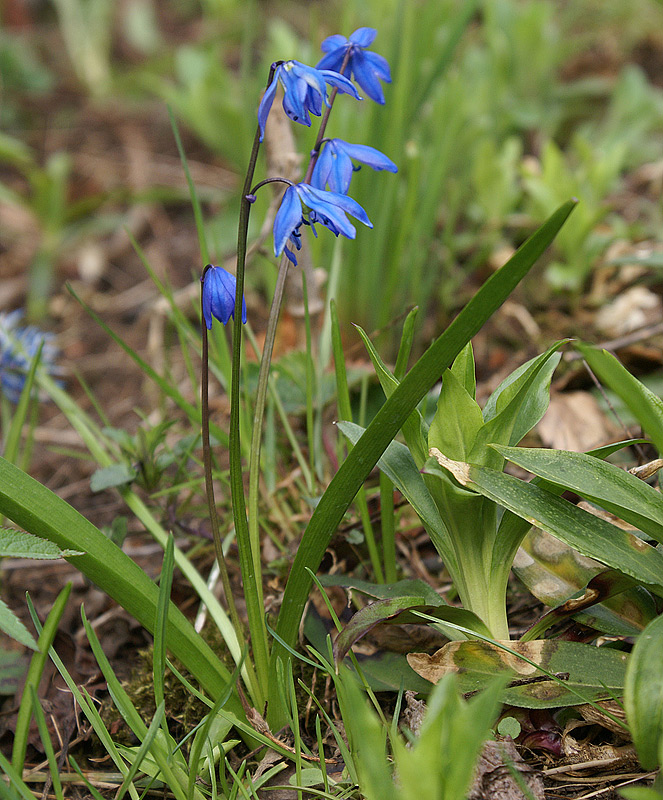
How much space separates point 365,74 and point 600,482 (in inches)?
32.5

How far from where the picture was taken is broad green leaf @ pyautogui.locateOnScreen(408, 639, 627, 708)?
1088mm

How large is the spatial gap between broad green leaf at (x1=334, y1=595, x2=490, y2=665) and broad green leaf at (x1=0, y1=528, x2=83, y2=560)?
449 mm

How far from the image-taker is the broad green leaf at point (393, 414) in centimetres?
88

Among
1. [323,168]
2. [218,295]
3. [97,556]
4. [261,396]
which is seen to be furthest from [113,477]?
[323,168]

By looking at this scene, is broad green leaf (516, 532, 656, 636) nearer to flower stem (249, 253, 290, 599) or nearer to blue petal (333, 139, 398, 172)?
flower stem (249, 253, 290, 599)

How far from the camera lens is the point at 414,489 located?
1.21 m

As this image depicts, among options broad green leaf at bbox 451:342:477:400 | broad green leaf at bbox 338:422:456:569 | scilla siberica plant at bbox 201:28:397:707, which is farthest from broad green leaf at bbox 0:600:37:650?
broad green leaf at bbox 451:342:477:400

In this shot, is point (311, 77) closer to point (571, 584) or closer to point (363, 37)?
point (363, 37)

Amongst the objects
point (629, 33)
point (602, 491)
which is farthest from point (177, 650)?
point (629, 33)

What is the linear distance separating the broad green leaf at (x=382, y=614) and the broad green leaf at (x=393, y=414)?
10cm

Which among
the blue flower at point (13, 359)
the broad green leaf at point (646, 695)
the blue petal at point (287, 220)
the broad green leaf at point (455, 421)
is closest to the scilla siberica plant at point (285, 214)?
the blue petal at point (287, 220)

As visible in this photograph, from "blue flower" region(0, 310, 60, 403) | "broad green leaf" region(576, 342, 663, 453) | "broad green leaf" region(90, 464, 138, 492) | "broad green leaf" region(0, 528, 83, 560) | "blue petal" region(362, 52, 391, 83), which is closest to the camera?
"broad green leaf" region(576, 342, 663, 453)

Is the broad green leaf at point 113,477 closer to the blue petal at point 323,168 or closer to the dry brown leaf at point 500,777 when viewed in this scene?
the blue petal at point 323,168

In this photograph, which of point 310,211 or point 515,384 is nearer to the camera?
point 310,211
